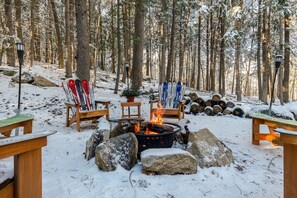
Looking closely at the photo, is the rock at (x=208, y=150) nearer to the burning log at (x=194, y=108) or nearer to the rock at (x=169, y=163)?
the rock at (x=169, y=163)

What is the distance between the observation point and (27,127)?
9.41ft

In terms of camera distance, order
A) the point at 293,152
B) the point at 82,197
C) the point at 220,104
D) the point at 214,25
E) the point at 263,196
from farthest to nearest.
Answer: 1. the point at 214,25
2. the point at 220,104
3. the point at 263,196
4. the point at 82,197
5. the point at 293,152

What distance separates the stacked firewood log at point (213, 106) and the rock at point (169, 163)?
13.8 feet

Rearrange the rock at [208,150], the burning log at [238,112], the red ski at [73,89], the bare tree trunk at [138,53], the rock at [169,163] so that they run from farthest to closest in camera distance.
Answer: the bare tree trunk at [138,53] → the burning log at [238,112] → the red ski at [73,89] → the rock at [208,150] → the rock at [169,163]

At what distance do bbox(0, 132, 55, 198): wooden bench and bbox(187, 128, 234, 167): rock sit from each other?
194 cm

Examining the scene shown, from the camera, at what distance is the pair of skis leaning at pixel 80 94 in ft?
16.5

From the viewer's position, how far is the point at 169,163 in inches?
107

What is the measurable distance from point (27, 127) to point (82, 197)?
122cm

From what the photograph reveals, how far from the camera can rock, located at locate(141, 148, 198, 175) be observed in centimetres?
269

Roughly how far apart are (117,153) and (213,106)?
471 centimetres

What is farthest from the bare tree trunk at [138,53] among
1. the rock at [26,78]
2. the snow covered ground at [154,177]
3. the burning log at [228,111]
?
the snow covered ground at [154,177]

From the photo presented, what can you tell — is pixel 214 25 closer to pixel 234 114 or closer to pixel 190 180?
pixel 234 114

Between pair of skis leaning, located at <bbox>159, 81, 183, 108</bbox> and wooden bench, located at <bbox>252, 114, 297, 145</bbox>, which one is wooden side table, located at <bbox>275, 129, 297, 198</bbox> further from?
pair of skis leaning, located at <bbox>159, 81, 183, 108</bbox>

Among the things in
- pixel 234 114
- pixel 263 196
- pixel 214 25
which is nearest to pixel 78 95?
pixel 263 196
